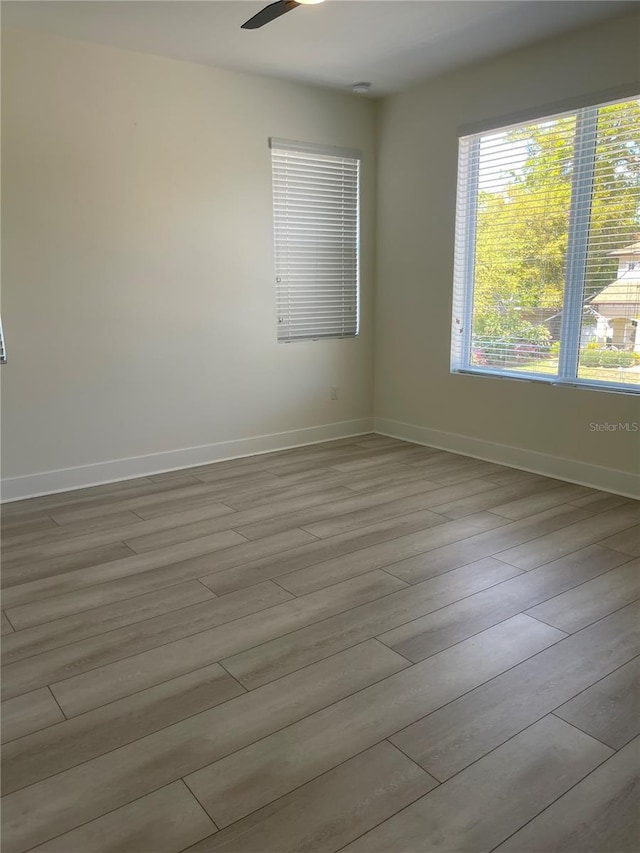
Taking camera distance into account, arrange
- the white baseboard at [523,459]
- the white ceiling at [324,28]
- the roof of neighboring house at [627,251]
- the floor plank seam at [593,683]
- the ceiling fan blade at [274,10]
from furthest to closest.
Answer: the white baseboard at [523,459] < the roof of neighboring house at [627,251] < the white ceiling at [324,28] < the ceiling fan blade at [274,10] < the floor plank seam at [593,683]

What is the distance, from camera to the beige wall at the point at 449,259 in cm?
364

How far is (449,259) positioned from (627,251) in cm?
132

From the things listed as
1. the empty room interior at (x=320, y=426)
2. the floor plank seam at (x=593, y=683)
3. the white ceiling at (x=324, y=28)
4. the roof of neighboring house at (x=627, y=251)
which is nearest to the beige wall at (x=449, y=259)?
the empty room interior at (x=320, y=426)

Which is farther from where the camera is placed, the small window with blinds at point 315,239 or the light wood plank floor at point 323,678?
the small window with blinds at point 315,239

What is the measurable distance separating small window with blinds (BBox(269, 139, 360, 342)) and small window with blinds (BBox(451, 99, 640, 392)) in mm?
933

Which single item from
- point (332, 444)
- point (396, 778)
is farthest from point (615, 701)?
point (332, 444)

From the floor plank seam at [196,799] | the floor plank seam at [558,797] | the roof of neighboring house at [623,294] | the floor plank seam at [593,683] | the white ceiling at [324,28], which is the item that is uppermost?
the white ceiling at [324,28]

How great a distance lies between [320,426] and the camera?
5.11 meters

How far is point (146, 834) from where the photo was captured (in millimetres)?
1476

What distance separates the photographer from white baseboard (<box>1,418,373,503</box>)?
12.6 ft

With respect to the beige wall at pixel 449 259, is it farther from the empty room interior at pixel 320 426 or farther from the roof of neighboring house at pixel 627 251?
the roof of neighboring house at pixel 627 251

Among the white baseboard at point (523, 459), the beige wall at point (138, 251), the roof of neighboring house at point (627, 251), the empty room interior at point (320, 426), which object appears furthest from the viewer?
the white baseboard at point (523, 459)

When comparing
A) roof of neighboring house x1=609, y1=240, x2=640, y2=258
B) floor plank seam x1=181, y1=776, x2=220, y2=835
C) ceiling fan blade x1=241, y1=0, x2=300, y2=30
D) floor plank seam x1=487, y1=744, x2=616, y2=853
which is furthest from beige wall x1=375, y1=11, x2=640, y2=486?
floor plank seam x1=181, y1=776, x2=220, y2=835

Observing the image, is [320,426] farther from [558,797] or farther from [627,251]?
[558,797]
